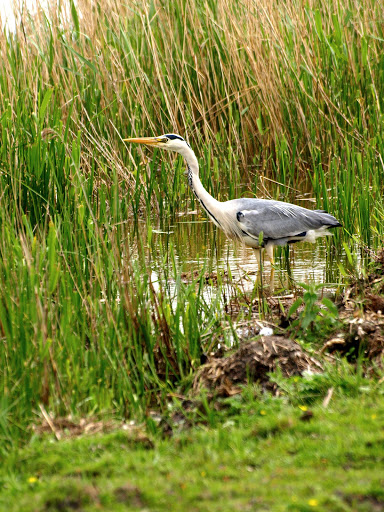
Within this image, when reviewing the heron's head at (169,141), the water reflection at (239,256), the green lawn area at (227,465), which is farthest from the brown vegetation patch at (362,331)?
the heron's head at (169,141)

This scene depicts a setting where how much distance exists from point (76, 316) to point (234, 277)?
2188mm

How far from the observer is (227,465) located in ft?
8.52

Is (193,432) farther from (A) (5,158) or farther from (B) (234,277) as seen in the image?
(A) (5,158)

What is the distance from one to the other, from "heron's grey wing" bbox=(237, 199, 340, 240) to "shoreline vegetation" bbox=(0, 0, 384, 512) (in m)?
0.28

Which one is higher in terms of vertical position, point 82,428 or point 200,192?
point 200,192

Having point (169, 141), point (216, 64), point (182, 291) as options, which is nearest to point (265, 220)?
point (169, 141)

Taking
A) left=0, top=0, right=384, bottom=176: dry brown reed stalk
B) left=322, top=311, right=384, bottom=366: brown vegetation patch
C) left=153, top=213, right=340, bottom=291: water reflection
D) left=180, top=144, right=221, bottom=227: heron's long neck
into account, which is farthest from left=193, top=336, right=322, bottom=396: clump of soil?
left=0, top=0, right=384, bottom=176: dry brown reed stalk

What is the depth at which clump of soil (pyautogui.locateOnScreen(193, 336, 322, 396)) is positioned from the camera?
3418 mm

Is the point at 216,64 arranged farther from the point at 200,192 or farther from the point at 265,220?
the point at 265,220

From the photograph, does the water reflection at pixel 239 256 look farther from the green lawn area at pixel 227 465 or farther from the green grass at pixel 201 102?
the green lawn area at pixel 227 465

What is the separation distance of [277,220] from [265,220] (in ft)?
0.30

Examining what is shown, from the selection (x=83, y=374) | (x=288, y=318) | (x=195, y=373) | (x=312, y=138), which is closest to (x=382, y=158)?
(x=312, y=138)

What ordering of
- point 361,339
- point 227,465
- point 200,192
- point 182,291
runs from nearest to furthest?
point 227,465 → point 361,339 → point 182,291 → point 200,192

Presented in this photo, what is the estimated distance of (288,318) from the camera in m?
4.14
